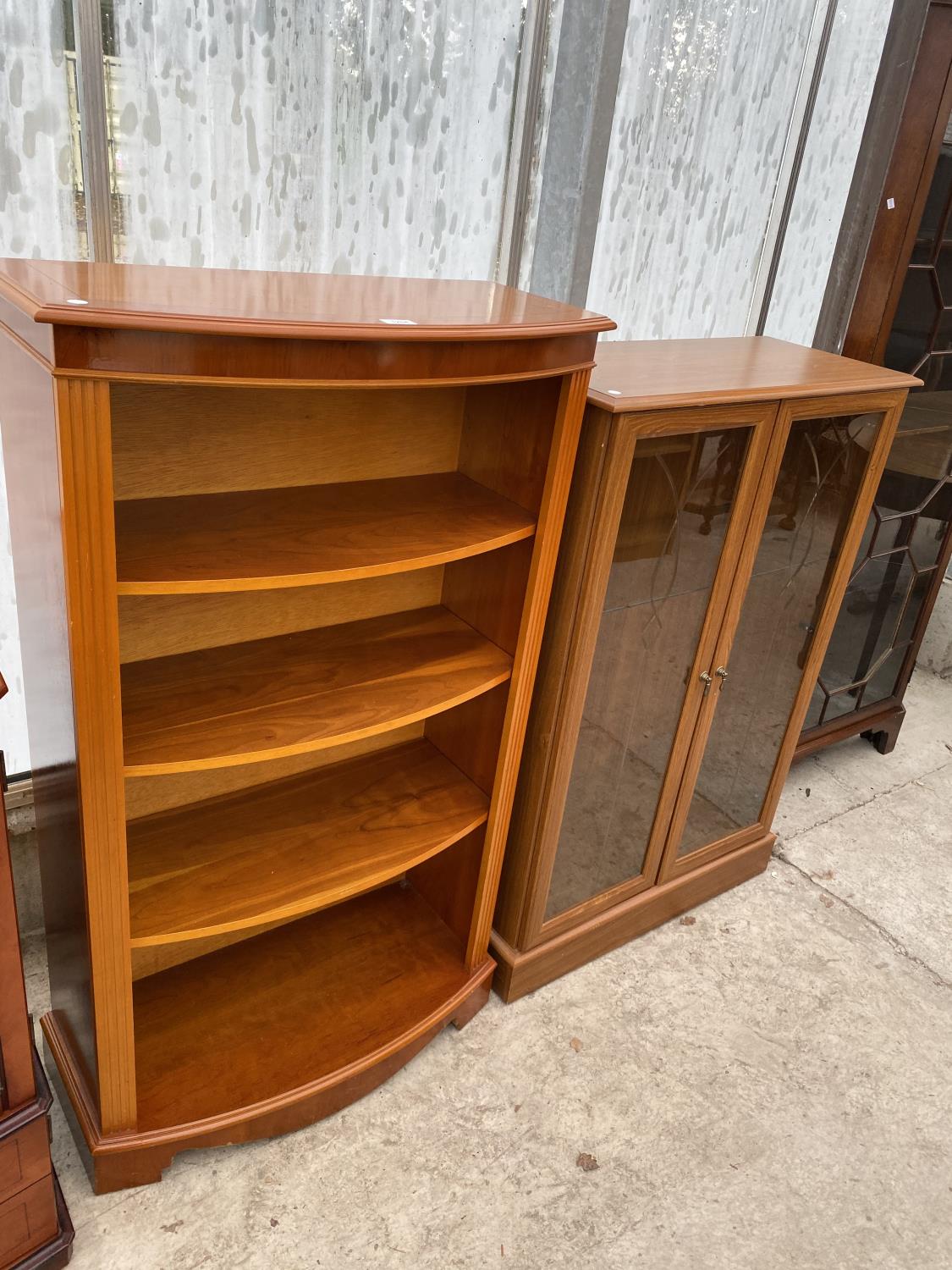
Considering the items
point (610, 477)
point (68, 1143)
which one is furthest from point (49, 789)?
point (610, 477)

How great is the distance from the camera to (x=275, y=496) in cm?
157

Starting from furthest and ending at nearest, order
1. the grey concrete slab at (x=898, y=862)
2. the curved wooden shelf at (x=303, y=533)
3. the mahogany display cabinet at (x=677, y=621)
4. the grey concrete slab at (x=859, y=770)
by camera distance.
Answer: the grey concrete slab at (x=859, y=770)
the grey concrete slab at (x=898, y=862)
the mahogany display cabinet at (x=677, y=621)
the curved wooden shelf at (x=303, y=533)

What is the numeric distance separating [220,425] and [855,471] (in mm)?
1486

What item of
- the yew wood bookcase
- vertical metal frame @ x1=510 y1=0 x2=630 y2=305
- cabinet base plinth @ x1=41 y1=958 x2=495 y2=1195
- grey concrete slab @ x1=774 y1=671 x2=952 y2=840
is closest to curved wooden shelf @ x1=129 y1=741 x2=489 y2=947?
the yew wood bookcase

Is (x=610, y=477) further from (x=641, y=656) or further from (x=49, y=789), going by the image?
(x=49, y=789)

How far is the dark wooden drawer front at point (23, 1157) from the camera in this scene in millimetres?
1373

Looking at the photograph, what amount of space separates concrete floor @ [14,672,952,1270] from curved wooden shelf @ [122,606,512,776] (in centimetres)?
83

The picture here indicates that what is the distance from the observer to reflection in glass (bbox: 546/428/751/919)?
180cm

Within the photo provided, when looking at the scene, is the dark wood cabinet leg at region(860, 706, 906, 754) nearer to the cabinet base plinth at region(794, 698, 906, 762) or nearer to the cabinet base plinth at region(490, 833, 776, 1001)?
the cabinet base plinth at region(794, 698, 906, 762)

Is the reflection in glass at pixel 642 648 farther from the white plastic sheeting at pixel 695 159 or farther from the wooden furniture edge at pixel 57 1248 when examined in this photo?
the wooden furniture edge at pixel 57 1248

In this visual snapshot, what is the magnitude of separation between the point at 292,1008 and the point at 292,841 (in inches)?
15.3

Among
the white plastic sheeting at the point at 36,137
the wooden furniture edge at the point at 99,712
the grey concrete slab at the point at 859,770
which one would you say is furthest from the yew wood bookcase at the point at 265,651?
the grey concrete slab at the point at 859,770

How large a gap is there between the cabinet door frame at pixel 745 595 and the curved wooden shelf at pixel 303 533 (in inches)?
24.7

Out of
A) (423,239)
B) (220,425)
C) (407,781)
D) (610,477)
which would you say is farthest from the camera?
(423,239)
